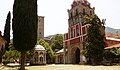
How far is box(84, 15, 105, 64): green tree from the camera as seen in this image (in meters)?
39.8

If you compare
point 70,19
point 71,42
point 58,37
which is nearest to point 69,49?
point 71,42

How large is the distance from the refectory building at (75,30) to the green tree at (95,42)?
8304 mm

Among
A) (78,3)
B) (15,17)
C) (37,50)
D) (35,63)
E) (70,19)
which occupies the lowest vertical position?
(35,63)

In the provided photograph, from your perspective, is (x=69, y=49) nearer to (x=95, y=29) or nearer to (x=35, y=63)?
(x=35, y=63)

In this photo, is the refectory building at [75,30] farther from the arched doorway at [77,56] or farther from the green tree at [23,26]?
the green tree at [23,26]

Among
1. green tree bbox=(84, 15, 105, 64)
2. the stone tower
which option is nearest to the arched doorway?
green tree bbox=(84, 15, 105, 64)

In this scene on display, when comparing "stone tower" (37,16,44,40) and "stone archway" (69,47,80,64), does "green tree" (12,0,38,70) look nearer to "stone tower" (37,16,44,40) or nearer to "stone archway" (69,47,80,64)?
"stone archway" (69,47,80,64)

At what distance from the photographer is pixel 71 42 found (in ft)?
178

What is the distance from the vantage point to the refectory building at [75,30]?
51656 millimetres

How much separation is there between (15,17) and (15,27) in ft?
4.25

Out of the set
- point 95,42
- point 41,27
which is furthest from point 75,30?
point 41,27

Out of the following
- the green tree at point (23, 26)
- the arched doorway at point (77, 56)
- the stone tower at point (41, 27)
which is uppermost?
the stone tower at point (41, 27)

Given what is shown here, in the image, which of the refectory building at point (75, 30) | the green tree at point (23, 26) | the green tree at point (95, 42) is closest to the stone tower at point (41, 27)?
the refectory building at point (75, 30)

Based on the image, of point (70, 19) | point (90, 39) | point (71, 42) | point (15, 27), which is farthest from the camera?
point (70, 19)
